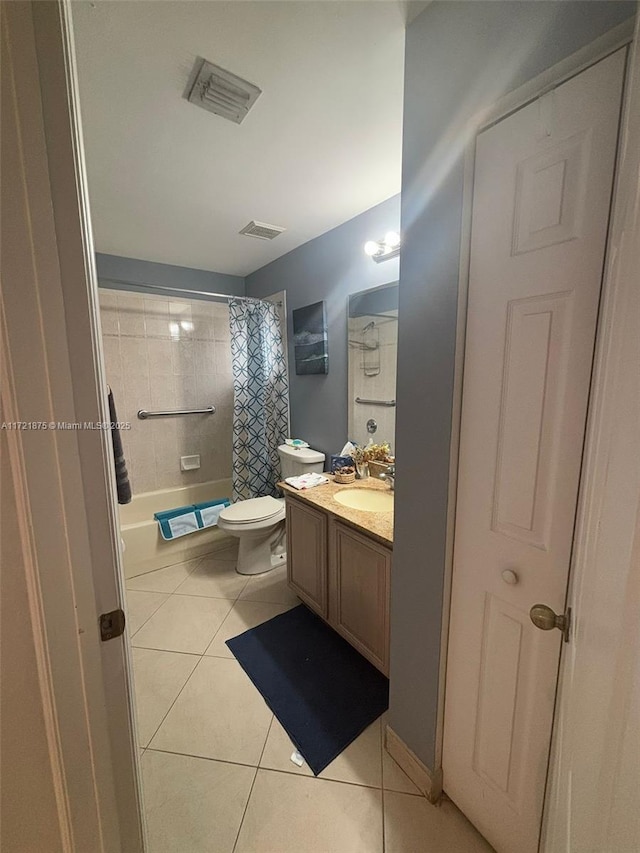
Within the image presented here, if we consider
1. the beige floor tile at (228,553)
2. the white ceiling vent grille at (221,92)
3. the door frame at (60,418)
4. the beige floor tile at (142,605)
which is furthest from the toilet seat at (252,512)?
the white ceiling vent grille at (221,92)

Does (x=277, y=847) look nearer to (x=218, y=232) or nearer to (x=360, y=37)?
(x=360, y=37)

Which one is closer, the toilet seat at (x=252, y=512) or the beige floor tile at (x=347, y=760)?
Answer: the beige floor tile at (x=347, y=760)

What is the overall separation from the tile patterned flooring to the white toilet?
→ 0.66 m

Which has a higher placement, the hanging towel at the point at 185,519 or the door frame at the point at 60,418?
the door frame at the point at 60,418

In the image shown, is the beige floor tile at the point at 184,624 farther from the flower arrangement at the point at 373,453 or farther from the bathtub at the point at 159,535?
the flower arrangement at the point at 373,453

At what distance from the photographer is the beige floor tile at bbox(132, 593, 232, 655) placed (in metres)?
1.80

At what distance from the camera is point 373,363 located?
206cm

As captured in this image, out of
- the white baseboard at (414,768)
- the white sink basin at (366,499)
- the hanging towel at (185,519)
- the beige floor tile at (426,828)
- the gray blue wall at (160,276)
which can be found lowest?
the beige floor tile at (426,828)

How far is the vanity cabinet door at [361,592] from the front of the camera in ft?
4.66

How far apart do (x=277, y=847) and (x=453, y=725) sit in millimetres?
661

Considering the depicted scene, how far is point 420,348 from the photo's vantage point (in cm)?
100

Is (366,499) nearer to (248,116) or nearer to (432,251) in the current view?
(432,251)

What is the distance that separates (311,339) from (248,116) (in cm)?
133

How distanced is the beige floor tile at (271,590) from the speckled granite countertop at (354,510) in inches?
30.3
